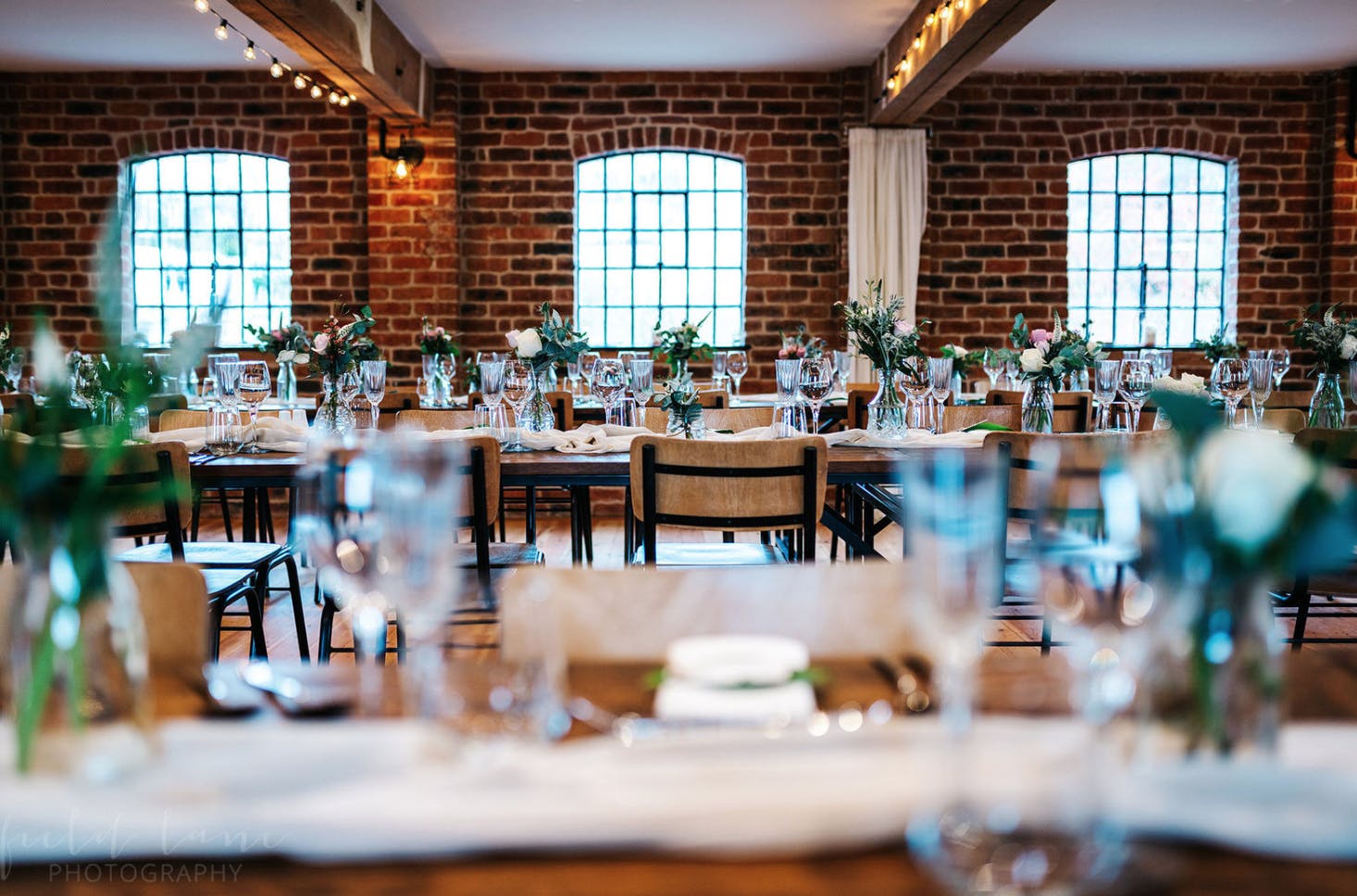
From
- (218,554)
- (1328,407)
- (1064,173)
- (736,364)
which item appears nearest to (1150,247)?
(1064,173)

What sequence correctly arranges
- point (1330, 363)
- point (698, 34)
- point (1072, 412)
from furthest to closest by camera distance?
point (698, 34) → point (1072, 412) → point (1330, 363)

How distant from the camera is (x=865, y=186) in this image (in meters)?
7.10

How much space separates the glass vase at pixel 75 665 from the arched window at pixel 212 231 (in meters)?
6.95

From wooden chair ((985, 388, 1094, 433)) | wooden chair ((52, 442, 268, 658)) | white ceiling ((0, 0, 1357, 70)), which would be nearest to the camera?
wooden chair ((52, 442, 268, 658))

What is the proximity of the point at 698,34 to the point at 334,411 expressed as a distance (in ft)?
12.2

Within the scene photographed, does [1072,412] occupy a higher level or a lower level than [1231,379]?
lower

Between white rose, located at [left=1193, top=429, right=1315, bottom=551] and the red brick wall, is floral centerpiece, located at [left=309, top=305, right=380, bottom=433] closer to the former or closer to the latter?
white rose, located at [left=1193, top=429, right=1315, bottom=551]

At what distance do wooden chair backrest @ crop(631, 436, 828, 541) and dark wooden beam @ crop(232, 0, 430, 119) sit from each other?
2926 millimetres

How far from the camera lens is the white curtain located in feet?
23.3

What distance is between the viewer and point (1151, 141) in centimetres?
730

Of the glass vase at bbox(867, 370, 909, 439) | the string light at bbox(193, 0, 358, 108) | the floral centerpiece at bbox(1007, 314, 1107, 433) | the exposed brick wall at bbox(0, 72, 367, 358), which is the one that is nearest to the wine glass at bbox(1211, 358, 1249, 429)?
the floral centerpiece at bbox(1007, 314, 1107, 433)

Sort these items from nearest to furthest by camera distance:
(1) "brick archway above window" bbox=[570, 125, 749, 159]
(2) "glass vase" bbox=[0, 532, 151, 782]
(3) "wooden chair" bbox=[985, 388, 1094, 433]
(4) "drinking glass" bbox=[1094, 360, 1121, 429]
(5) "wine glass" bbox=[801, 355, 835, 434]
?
(2) "glass vase" bbox=[0, 532, 151, 782]
(5) "wine glass" bbox=[801, 355, 835, 434]
(4) "drinking glass" bbox=[1094, 360, 1121, 429]
(3) "wooden chair" bbox=[985, 388, 1094, 433]
(1) "brick archway above window" bbox=[570, 125, 749, 159]

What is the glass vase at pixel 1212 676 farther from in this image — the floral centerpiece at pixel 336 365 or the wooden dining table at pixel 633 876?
the floral centerpiece at pixel 336 365

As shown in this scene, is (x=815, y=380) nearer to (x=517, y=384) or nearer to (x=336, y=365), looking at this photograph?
(x=517, y=384)
